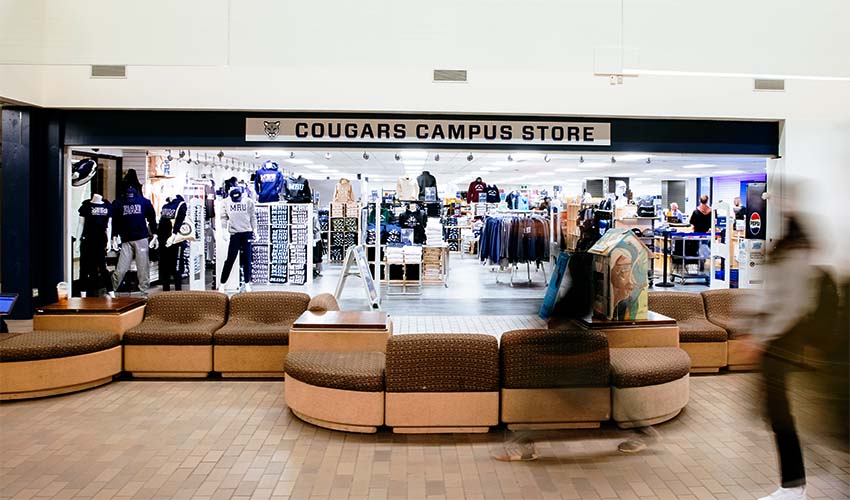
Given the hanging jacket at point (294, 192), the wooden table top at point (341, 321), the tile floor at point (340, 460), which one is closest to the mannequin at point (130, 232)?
the hanging jacket at point (294, 192)

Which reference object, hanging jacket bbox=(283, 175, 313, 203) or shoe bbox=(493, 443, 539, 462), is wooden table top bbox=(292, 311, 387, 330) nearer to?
shoe bbox=(493, 443, 539, 462)

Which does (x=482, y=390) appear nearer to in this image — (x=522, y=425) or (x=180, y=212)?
(x=522, y=425)

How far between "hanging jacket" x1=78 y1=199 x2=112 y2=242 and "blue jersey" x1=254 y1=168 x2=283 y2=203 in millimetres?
3324

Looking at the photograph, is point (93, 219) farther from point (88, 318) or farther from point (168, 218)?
point (88, 318)

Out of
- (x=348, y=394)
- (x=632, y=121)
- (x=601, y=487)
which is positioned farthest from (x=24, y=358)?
(x=632, y=121)

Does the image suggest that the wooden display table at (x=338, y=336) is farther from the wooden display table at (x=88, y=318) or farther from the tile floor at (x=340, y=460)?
the wooden display table at (x=88, y=318)

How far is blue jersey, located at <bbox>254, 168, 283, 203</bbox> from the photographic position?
42.8ft

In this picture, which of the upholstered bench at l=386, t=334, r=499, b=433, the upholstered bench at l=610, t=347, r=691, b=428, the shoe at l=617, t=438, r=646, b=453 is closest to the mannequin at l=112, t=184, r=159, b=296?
the upholstered bench at l=386, t=334, r=499, b=433

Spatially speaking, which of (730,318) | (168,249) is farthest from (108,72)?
(730,318)

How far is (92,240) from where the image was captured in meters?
10.3

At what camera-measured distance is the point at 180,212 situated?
37.6 feet

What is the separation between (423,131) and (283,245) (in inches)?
194

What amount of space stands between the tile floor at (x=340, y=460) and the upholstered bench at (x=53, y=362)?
175 mm

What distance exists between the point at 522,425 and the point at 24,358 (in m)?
4.02
